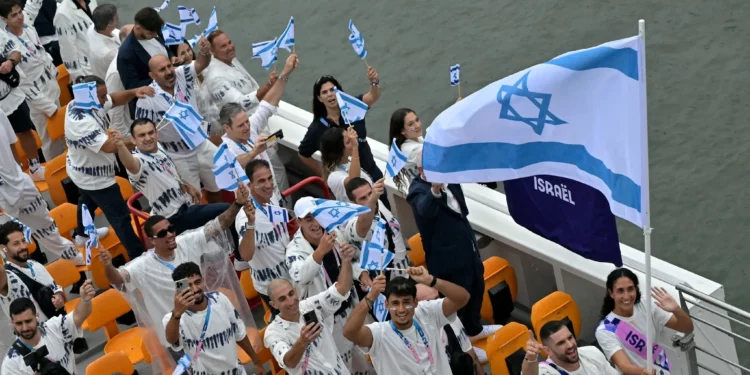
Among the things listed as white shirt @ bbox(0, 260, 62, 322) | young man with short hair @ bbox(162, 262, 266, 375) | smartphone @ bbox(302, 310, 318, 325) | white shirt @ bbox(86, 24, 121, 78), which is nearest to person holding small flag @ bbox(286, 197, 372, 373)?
smartphone @ bbox(302, 310, 318, 325)

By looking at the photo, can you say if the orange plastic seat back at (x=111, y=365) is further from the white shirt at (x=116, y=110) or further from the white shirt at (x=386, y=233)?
the white shirt at (x=116, y=110)

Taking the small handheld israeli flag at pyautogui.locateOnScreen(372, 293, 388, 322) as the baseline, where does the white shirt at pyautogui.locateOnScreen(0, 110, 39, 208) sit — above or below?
above

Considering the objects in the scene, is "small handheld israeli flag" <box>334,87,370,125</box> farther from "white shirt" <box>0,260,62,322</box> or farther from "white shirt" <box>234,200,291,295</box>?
"white shirt" <box>0,260,62,322</box>


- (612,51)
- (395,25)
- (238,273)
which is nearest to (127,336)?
(238,273)

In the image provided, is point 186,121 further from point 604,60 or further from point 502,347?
point 604,60

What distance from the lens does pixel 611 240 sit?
7.59m

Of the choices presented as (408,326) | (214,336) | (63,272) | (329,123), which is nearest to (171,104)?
(329,123)

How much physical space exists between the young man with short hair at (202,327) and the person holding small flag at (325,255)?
55 centimetres

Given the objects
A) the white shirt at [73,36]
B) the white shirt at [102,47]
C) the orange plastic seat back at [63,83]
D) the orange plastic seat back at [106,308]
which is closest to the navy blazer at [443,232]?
the orange plastic seat back at [106,308]

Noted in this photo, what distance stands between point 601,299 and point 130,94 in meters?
4.44

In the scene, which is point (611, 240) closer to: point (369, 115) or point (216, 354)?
point (216, 354)

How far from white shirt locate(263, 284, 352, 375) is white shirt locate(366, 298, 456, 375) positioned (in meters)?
0.28

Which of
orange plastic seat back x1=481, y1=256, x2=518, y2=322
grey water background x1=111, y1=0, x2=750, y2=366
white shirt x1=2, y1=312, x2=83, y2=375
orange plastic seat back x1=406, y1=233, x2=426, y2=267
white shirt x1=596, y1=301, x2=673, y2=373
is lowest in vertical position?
grey water background x1=111, y1=0, x2=750, y2=366

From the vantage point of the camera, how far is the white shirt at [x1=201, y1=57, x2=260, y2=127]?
1135 cm
